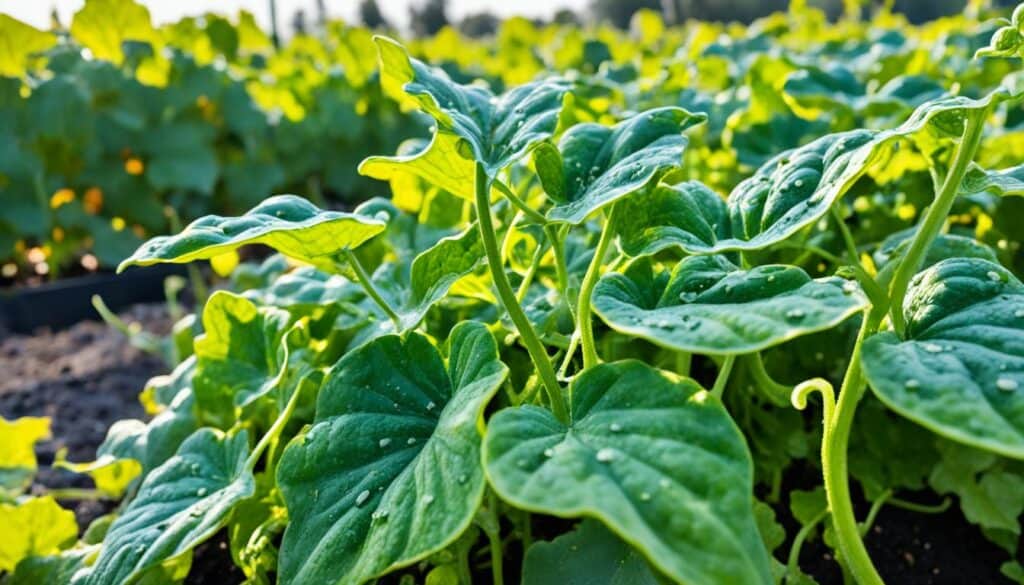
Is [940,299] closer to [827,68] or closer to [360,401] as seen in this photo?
[360,401]

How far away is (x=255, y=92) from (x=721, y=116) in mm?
2510

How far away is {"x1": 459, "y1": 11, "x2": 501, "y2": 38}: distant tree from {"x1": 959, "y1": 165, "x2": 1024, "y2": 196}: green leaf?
26.3 m

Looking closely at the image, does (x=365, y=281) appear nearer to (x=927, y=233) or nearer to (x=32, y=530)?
(x=927, y=233)

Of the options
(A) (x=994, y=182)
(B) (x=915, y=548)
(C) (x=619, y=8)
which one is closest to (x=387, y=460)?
(A) (x=994, y=182)

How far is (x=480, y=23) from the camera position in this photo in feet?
88.2

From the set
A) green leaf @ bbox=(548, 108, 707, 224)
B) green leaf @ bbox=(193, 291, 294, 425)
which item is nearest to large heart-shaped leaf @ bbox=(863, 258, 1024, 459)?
green leaf @ bbox=(548, 108, 707, 224)

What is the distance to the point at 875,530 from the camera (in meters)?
1.23

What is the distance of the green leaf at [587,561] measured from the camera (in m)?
0.78

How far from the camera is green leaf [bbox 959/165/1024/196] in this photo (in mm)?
758

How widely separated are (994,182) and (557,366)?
48 centimetres

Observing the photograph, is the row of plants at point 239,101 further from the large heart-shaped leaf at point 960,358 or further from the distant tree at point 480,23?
the distant tree at point 480,23

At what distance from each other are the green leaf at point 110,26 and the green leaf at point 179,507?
98.2 inches

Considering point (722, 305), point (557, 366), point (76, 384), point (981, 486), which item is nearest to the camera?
point (722, 305)

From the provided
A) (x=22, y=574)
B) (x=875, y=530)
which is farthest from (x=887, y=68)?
(x=22, y=574)
